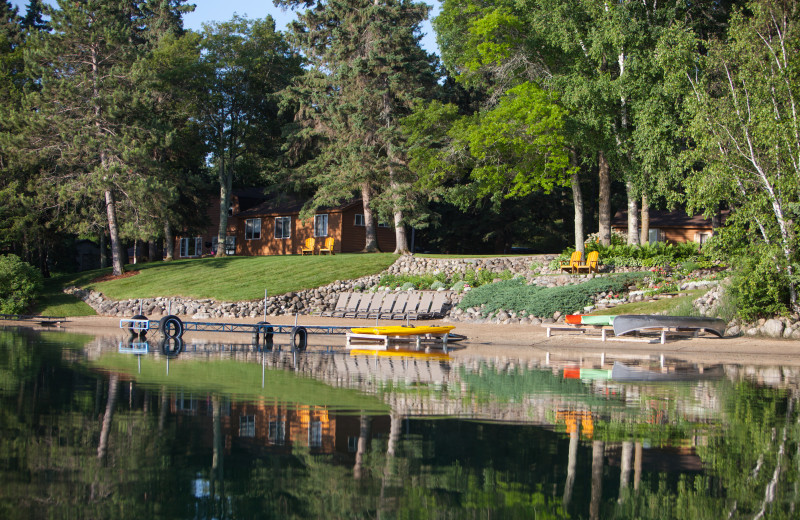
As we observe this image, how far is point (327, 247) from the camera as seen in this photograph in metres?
42.5

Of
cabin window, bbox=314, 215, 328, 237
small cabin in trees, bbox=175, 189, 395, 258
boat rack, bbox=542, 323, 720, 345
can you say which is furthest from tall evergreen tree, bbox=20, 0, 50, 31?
boat rack, bbox=542, 323, 720, 345

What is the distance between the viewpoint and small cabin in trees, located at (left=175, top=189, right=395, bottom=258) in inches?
1727

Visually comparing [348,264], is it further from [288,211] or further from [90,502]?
[90,502]

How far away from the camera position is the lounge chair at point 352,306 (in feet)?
95.1

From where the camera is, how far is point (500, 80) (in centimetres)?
3347

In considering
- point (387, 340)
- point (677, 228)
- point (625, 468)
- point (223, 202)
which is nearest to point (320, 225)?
point (223, 202)

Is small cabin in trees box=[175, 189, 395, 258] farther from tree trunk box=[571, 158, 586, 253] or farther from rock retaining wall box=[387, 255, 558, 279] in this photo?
tree trunk box=[571, 158, 586, 253]

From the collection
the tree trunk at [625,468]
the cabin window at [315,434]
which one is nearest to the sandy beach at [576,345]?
the cabin window at [315,434]

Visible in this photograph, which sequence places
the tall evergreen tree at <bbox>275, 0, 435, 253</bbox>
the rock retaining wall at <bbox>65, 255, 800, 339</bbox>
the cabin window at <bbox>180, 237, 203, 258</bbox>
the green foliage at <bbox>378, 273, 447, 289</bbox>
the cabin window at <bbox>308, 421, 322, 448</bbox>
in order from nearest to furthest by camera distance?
the cabin window at <bbox>308, 421, 322, 448</bbox>
the rock retaining wall at <bbox>65, 255, 800, 339</bbox>
the green foliage at <bbox>378, 273, 447, 289</bbox>
the tall evergreen tree at <bbox>275, 0, 435, 253</bbox>
the cabin window at <bbox>180, 237, 203, 258</bbox>

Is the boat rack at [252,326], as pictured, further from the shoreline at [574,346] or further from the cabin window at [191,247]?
the cabin window at [191,247]

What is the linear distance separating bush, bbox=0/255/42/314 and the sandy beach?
711 cm

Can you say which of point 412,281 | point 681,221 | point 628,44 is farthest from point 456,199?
point 681,221

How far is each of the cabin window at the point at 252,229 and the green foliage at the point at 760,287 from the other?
1331 inches

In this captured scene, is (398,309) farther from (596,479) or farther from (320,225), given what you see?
(596,479)
